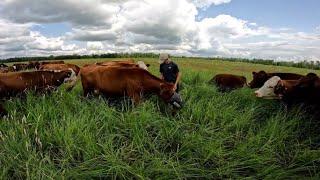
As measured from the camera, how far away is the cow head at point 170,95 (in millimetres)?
10070

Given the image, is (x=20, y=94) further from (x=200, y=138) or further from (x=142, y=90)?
(x=200, y=138)

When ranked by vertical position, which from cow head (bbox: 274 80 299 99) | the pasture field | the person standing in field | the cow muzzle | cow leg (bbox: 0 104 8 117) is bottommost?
the pasture field

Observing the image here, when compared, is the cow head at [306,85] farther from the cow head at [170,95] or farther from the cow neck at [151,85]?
the cow neck at [151,85]

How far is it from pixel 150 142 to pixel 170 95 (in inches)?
97.4

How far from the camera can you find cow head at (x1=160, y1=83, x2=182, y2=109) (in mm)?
10070

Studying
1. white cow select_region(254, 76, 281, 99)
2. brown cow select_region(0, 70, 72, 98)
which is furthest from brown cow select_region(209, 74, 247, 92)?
brown cow select_region(0, 70, 72, 98)

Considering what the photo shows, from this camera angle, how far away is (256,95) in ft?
37.4

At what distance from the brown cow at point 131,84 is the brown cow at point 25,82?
123cm

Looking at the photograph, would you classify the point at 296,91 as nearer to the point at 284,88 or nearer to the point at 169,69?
the point at 284,88

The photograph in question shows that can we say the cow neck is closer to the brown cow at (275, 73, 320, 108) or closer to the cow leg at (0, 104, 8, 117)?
the brown cow at (275, 73, 320, 108)

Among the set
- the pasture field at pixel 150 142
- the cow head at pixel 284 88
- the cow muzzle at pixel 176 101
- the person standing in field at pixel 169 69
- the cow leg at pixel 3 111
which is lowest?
the pasture field at pixel 150 142

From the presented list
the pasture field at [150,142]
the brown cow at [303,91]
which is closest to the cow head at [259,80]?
the brown cow at [303,91]

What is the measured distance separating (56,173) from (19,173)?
0.71m

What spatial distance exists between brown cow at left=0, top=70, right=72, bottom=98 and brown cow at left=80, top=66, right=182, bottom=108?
123cm
